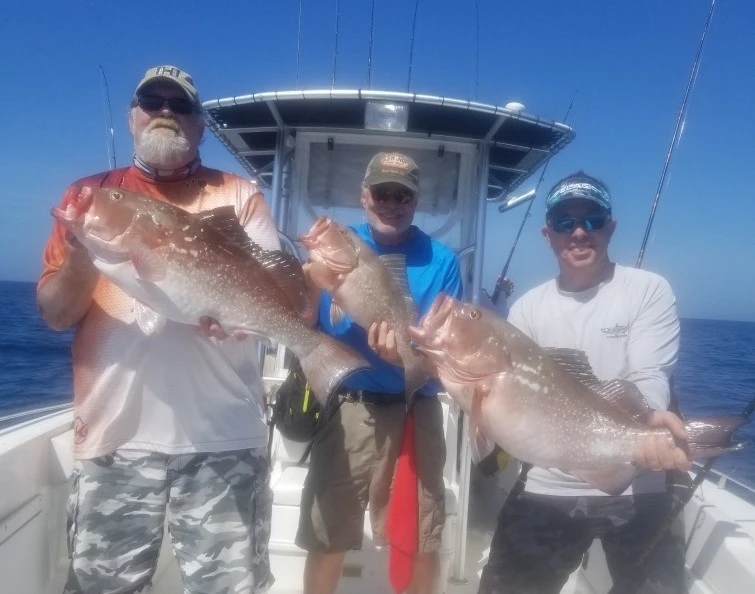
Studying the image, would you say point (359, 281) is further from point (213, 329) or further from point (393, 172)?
point (213, 329)

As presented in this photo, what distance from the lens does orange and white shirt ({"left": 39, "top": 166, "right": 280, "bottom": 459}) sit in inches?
100

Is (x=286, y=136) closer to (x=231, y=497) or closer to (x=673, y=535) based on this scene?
(x=231, y=497)

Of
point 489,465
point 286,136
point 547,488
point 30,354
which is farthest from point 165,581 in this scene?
point 30,354

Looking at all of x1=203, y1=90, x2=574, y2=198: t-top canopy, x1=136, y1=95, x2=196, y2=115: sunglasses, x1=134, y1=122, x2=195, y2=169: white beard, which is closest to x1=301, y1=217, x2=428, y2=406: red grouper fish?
x1=134, y1=122, x2=195, y2=169: white beard

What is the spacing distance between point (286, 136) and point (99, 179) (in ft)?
12.2

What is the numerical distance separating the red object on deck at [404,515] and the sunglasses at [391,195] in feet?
4.25

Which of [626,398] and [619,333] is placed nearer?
[626,398]

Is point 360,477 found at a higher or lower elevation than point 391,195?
lower

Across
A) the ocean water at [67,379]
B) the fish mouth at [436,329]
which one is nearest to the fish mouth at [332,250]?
the fish mouth at [436,329]

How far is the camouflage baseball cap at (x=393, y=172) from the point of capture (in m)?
3.36

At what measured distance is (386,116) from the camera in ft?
18.5

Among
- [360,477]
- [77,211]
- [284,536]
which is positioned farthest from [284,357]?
[77,211]

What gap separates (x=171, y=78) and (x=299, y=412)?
193 centimetres

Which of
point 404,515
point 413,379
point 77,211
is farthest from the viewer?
point 404,515
